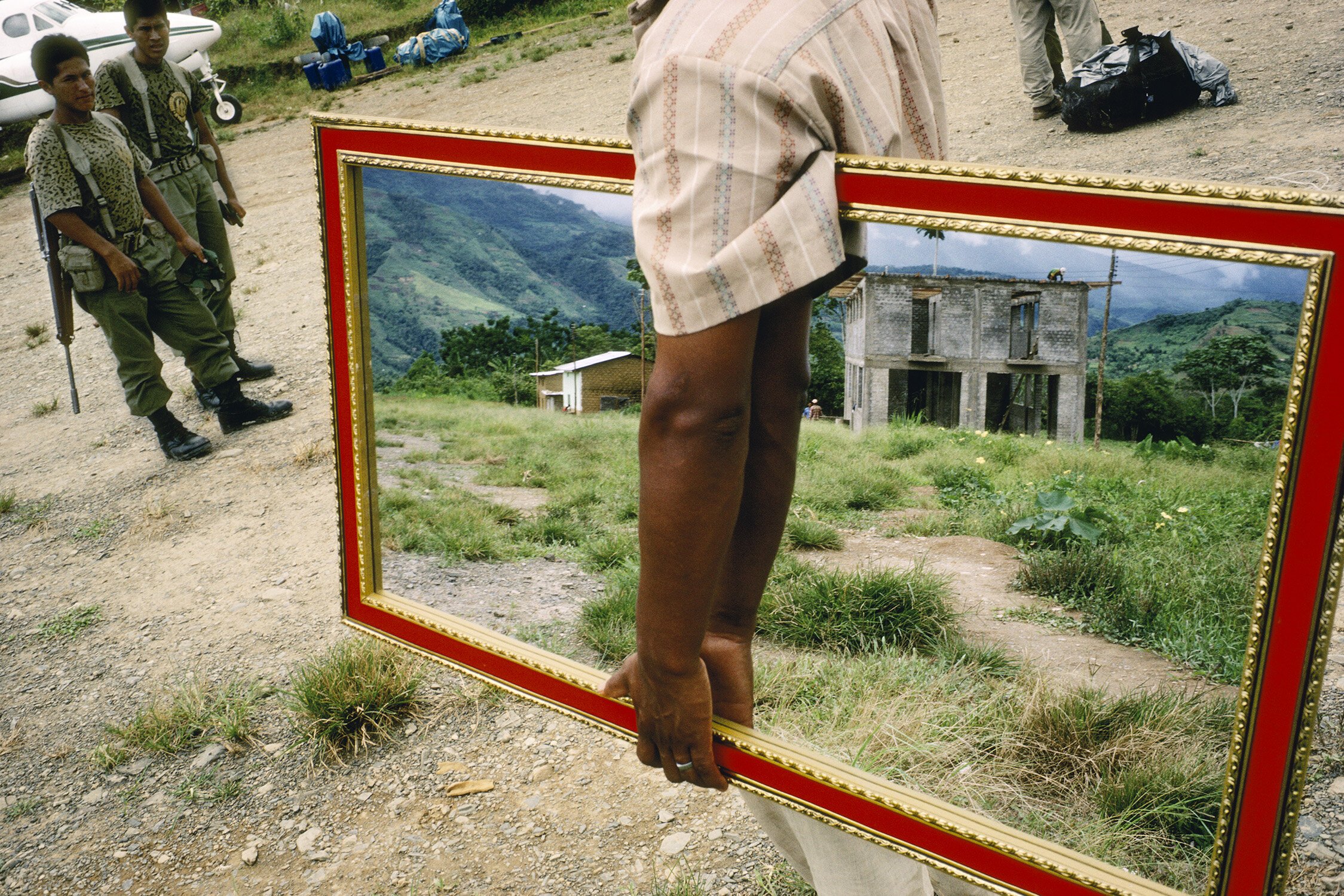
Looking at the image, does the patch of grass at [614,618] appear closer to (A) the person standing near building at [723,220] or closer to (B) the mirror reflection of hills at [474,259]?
(A) the person standing near building at [723,220]

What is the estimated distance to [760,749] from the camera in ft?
4.78

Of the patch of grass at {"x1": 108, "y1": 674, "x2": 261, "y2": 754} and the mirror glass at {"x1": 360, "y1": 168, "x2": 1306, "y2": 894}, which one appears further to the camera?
the patch of grass at {"x1": 108, "y1": 674, "x2": 261, "y2": 754}

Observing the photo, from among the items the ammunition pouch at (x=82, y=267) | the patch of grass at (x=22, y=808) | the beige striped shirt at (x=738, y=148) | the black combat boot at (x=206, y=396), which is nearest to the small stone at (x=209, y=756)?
the patch of grass at (x=22, y=808)

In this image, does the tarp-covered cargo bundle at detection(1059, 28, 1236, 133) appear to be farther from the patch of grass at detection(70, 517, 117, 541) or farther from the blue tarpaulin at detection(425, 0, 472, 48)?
the blue tarpaulin at detection(425, 0, 472, 48)

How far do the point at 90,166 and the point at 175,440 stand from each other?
146cm

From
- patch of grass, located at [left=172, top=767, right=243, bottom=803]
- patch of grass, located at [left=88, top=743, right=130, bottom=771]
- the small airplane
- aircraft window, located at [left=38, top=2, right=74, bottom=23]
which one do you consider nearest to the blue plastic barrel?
the small airplane

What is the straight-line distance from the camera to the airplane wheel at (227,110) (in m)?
14.0

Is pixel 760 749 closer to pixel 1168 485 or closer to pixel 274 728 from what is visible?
pixel 1168 485

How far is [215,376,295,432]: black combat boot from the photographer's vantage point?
17.7ft

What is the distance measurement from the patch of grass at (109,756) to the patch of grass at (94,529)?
187 centimetres

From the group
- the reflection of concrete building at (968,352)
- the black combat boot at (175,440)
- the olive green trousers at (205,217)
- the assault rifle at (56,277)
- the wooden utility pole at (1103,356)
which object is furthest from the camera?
the olive green trousers at (205,217)

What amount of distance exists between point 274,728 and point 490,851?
38.8 inches

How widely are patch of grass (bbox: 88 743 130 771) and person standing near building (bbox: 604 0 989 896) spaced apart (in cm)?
230

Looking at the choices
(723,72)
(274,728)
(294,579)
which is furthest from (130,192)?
(723,72)
